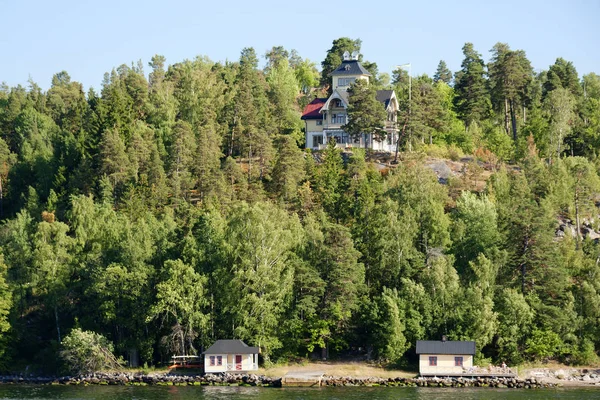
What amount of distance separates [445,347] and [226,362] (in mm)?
15799

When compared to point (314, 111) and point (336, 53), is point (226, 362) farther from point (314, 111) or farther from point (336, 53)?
point (336, 53)

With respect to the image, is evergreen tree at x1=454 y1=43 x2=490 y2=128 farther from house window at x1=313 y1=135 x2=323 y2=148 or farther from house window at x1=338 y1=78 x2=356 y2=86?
house window at x1=313 y1=135 x2=323 y2=148

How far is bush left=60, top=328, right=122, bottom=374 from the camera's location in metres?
60.1

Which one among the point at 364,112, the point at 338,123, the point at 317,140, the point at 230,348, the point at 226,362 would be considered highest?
the point at 338,123

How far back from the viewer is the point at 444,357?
196 ft

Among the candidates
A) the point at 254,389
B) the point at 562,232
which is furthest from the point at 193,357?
the point at 562,232

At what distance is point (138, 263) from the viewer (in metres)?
62.7

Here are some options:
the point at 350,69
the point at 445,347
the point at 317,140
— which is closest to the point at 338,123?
the point at 317,140

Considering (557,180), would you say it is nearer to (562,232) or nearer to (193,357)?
(562,232)

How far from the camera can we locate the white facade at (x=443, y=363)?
195ft

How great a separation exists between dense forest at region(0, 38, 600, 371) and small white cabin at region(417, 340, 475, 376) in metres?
1.33

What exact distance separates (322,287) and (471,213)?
14498mm

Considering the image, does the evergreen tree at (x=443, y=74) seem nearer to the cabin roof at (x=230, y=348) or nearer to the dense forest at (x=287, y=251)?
the dense forest at (x=287, y=251)

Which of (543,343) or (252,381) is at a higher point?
(543,343)
